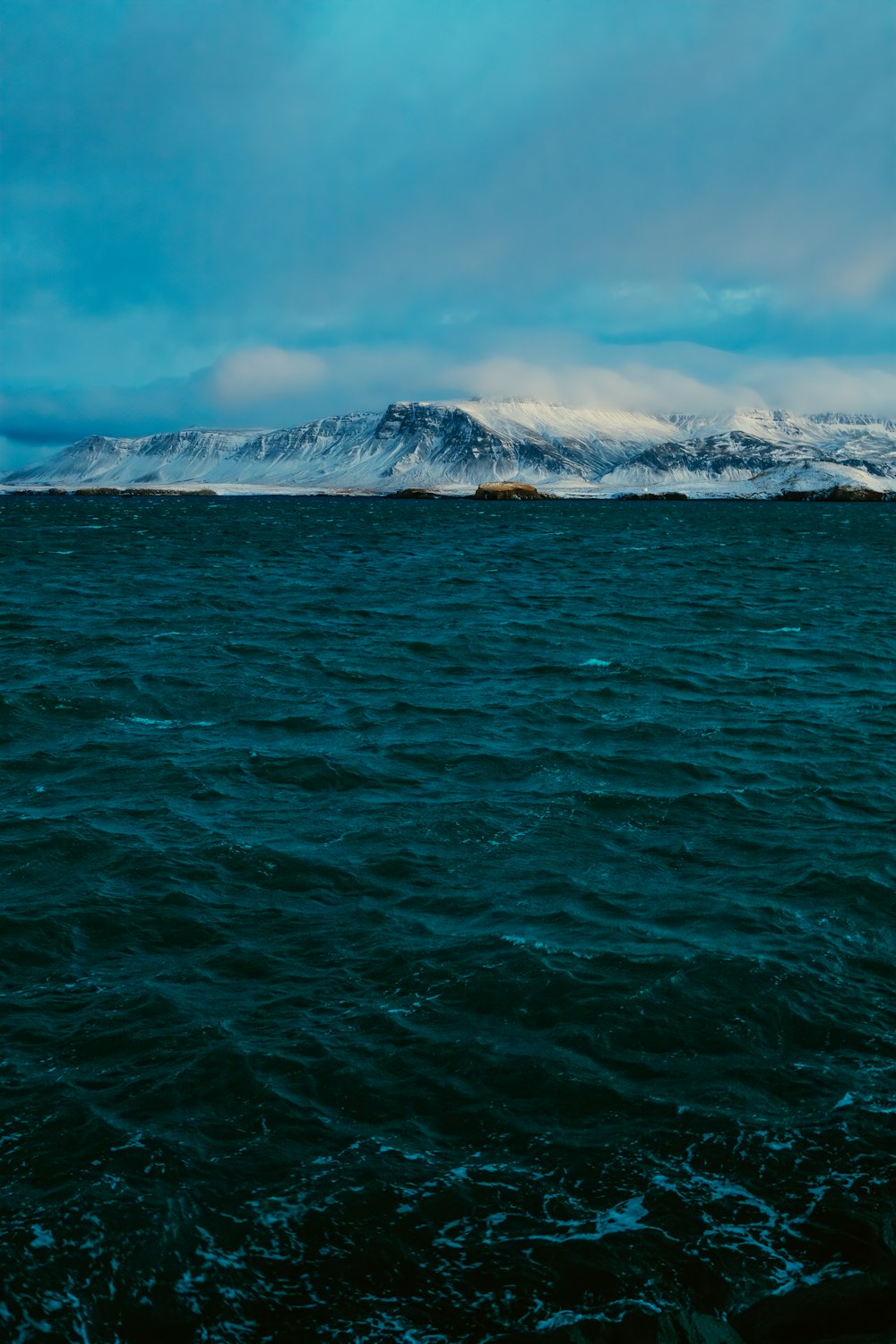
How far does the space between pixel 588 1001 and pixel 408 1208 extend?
4.12m

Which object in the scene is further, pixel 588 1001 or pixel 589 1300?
pixel 588 1001

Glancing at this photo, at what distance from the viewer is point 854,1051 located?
38.2 ft

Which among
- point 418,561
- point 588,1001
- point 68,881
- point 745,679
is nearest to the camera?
point 588,1001

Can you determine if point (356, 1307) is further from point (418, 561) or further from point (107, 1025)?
point (418, 561)

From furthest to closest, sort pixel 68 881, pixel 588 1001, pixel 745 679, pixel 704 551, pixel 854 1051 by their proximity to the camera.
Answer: pixel 704 551, pixel 745 679, pixel 68 881, pixel 588 1001, pixel 854 1051

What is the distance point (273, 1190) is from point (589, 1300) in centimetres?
299

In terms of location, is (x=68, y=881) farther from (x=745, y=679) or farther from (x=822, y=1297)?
(x=745, y=679)

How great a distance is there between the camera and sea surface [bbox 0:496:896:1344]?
863cm

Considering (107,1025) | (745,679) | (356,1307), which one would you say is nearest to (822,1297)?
(356,1307)

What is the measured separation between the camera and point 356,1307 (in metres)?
8.28

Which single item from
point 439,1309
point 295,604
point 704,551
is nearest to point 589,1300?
point 439,1309

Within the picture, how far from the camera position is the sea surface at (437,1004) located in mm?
8633

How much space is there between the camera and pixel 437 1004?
12547 millimetres

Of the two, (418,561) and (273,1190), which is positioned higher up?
(418,561)
